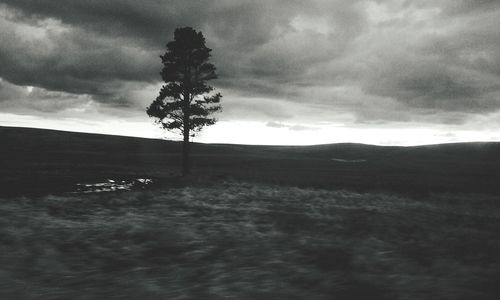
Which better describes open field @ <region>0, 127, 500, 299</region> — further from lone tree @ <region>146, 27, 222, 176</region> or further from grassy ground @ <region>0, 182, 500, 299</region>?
lone tree @ <region>146, 27, 222, 176</region>

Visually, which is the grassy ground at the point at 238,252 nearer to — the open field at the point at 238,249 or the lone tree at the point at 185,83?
the open field at the point at 238,249

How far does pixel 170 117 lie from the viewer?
123 feet

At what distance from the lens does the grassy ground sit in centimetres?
715

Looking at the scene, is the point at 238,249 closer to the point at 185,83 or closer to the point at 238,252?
the point at 238,252

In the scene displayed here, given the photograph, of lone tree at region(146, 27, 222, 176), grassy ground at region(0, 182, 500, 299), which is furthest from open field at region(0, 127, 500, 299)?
lone tree at region(146, 27, 222, 176)

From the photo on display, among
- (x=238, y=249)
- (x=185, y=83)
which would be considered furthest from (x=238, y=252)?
(x=185, y=83)

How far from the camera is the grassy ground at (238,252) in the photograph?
715cm

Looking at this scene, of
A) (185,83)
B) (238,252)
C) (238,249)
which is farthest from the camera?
(185,83)

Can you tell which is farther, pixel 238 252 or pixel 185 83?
pixel 185 83

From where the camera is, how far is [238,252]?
970 cm

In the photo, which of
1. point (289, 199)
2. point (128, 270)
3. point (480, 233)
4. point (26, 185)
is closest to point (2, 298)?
point (128, 270)

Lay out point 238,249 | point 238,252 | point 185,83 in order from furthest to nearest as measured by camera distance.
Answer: point 185,83, point 238,249, point 238,252

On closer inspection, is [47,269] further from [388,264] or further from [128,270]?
[388,264]

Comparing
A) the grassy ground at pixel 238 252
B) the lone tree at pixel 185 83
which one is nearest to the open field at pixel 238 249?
the grassy ground at pixel 238 252
